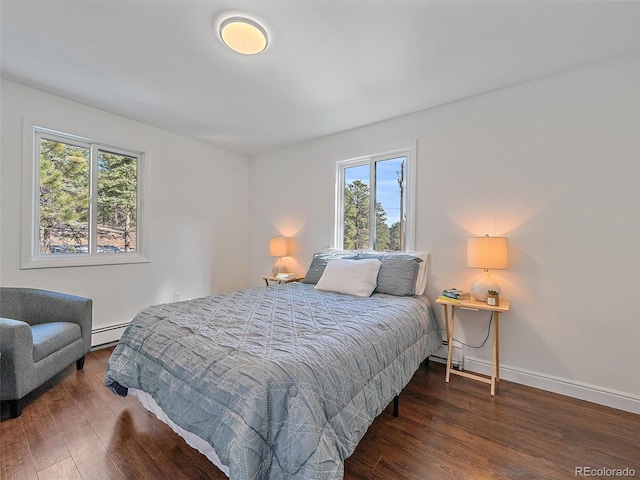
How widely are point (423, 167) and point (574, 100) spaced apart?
1.21 metres

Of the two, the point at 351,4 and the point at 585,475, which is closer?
the point at 585,475

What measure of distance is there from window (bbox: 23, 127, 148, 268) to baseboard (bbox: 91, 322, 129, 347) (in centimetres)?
72

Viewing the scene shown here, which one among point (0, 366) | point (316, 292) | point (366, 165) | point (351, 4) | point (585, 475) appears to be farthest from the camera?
point (366, 165)

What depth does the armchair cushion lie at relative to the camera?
194cm

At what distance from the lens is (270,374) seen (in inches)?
42.7

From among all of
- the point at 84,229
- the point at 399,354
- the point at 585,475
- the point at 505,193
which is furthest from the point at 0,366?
the point at 505,193

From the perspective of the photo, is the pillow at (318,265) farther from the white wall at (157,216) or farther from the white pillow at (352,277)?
the white wall at (157,216)

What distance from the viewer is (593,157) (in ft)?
6.88

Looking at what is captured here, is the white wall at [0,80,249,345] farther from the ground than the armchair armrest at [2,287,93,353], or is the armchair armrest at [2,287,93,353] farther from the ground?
the white wall at [0,80,249,345]

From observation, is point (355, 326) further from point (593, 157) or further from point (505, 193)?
point (593, 157)

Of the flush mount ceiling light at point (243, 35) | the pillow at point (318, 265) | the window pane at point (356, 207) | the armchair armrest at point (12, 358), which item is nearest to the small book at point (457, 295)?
the pillow at point (318, 265)

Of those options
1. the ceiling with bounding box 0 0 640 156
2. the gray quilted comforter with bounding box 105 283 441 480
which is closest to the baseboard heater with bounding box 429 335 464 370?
the gray quilted comforter with bounding box 105 283 441 480

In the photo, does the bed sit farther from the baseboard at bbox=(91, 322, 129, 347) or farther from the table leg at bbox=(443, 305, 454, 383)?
the baseboard at bbox=(91, 322, 129, 347)

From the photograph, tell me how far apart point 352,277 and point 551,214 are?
1703 mm
